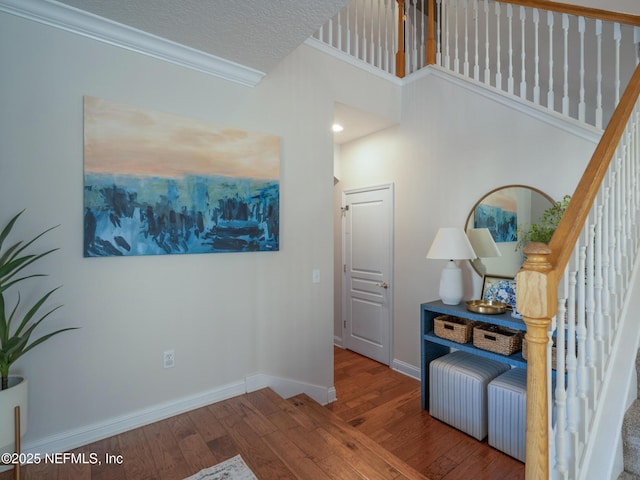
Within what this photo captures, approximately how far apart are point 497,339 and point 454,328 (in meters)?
0.34

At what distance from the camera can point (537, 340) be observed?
105 centimetres

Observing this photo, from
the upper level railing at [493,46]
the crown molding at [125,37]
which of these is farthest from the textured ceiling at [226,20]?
the upper level railing at [493,46]

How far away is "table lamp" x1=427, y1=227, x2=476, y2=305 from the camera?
8.63 feet

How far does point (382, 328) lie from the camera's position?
3.83 m

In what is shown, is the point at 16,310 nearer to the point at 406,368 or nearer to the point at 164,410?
the point at 164,410

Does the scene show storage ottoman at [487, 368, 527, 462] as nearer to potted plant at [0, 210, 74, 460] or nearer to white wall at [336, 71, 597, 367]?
white wall at [336, 71, 597, 367]

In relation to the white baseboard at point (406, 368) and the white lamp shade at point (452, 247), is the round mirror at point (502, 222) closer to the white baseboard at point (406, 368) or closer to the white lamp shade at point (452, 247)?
the white lamp shade at point (452, 247)

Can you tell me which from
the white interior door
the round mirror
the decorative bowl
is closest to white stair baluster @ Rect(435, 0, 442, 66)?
the white interior door

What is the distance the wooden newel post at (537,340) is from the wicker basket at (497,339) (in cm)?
141

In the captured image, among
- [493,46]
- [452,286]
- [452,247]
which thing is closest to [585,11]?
[493,46]

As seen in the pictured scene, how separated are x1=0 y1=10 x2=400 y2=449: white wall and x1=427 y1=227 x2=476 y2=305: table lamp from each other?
0.94 meters

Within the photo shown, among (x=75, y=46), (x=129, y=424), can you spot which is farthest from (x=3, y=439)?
(x=75, y=46)

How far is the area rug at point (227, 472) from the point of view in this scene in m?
1.61

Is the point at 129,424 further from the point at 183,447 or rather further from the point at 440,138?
the point at 440,138
